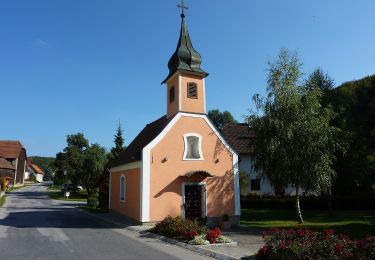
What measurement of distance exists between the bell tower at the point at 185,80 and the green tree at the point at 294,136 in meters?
4.02

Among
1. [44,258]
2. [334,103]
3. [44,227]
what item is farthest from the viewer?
[334,103]

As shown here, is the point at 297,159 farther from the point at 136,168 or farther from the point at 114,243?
the point at 114,243

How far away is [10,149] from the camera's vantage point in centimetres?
8194

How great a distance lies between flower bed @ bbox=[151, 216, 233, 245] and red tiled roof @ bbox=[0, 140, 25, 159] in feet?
236

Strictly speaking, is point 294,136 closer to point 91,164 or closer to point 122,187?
point 122,187

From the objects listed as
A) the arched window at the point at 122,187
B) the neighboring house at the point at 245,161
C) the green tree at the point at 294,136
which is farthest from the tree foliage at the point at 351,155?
the arched window at the point at 122,187

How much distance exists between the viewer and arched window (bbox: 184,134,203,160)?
2305 cm

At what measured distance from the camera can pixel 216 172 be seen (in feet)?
77.2

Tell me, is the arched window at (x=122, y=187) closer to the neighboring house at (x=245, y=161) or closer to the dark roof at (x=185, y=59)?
the dark roof at (x=185, y=59)

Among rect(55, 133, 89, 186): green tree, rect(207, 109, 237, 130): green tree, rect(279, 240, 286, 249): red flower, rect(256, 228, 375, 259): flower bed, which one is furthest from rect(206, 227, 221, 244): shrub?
rect(207, 109, 237, 130): green tree

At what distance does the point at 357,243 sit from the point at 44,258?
9.70 m

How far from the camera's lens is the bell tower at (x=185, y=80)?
77.5 feet

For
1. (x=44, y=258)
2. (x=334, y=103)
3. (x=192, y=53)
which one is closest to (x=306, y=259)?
(x=44, y=258)

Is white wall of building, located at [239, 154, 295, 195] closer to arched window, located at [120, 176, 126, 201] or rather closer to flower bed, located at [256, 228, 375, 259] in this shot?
arched window, located at [120, 176, 126, 201]
